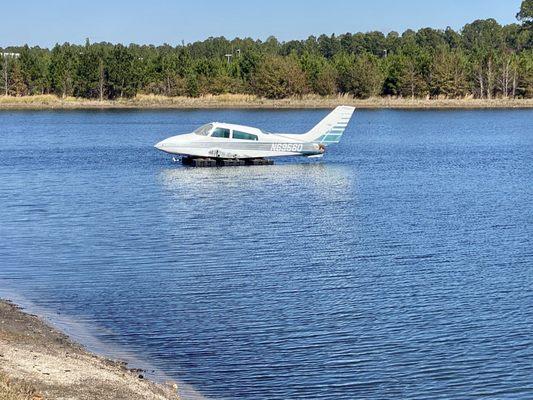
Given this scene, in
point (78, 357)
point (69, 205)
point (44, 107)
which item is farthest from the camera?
point (44, 107)

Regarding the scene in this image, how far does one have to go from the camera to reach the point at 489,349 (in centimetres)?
1722

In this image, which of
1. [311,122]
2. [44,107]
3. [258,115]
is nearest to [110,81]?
[44,107]

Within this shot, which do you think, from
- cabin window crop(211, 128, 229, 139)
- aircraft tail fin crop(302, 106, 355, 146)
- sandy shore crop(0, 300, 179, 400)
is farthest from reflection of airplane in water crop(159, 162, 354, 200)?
sandy shore crop(0, 300, 179, 400)

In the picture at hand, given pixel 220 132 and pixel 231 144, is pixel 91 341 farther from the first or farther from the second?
pixel 231 144

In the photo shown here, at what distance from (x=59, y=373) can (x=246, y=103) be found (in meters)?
125

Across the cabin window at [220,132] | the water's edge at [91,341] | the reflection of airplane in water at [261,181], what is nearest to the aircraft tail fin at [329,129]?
the reflection of airplane in water at [261,181]

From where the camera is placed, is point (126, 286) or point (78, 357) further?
point (126, 286)

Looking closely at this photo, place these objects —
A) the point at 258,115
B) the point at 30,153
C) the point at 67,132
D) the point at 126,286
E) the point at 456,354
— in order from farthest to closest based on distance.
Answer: the point at 258,115
the point at 67,132
the point at 30,153
the point at 126,286
the point at 456,354

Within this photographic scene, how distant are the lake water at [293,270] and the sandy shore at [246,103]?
82010 millimetres

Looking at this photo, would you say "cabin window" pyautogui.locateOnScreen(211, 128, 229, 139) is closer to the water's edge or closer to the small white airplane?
the small white airplane

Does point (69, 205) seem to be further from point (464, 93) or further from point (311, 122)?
point (464, 93)

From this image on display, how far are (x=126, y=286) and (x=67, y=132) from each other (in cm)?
6431

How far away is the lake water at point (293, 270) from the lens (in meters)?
16.4

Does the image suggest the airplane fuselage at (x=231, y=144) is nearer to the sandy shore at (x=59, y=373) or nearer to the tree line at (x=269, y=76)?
the sandy shore at (x=59, y=373)
